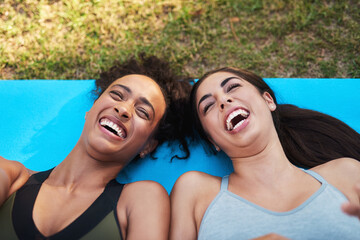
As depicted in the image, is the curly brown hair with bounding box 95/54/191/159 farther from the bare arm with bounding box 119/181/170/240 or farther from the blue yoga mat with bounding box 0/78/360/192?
the bare arm with bounding box 119/181/170/240

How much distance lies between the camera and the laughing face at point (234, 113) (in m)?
2.10

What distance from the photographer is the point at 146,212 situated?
6.47 ft

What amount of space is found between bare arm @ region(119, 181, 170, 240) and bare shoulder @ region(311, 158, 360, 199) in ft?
3.75

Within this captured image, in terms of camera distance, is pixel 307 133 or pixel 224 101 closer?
pixel 224 101

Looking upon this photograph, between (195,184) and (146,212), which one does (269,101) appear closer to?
(195,184)

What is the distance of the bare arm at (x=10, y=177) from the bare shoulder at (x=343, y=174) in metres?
2.15

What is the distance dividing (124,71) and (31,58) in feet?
4.42

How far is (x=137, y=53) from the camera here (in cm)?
353

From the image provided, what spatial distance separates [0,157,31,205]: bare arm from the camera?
2.02 metres

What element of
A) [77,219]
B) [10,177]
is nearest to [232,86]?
[77,219]

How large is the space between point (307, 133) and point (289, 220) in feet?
3.28

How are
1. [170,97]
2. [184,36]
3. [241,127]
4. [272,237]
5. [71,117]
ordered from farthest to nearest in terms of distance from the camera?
[184,36], [71,117], [170,97], [241,127], [272,237]

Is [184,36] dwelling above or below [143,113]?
above

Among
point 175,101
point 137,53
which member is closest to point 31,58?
point 137,53
